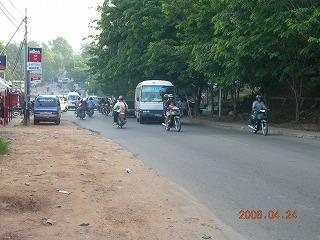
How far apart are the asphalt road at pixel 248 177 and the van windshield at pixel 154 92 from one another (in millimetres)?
12473

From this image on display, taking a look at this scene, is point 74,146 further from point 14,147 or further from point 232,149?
point 232,149

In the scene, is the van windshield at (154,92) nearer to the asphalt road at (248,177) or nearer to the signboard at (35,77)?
the signboard at (35,77)

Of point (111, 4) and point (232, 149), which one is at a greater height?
point (111, 4)

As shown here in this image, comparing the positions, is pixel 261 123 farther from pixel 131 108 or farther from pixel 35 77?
pixel 131 108

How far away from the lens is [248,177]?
9.60 metres

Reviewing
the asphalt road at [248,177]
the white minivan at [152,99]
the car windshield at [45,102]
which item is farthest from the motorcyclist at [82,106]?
the asphalt road at [248,177]

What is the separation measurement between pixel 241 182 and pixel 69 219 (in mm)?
3909

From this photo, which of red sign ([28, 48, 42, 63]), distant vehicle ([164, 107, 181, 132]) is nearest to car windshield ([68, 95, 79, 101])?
red sign ([28, 48, 42, 63])

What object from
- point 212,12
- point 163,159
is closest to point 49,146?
point 163,159

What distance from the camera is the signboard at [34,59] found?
987 inches

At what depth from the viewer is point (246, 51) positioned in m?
20.7

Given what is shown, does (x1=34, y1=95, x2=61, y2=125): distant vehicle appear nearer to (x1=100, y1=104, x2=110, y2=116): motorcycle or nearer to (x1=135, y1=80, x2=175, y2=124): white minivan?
(x1=135, y1=80, x2=175, y2=124): white minivan

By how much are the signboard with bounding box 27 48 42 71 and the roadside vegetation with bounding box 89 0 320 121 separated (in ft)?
25.4

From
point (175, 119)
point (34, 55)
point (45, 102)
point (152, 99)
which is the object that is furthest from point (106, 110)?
point (175, 119)
